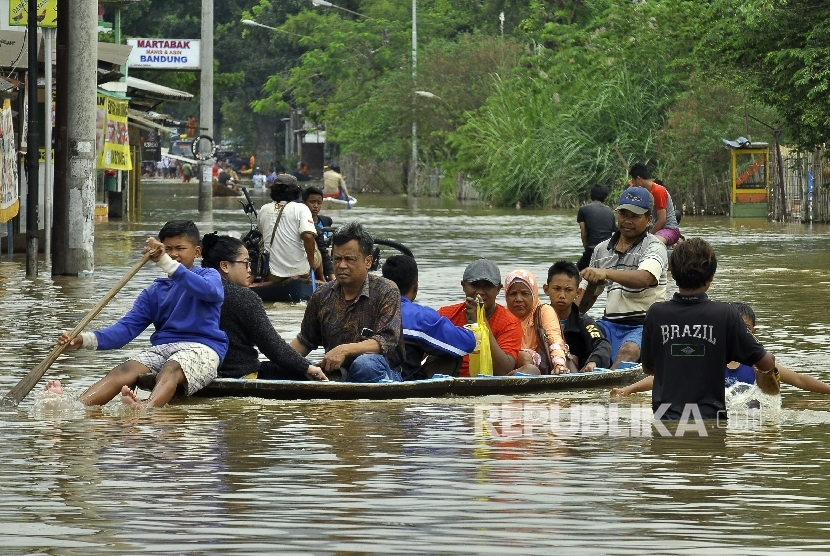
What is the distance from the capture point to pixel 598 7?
59156 mm

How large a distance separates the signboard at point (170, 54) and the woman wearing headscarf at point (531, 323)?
3560cm

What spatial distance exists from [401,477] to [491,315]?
3.40 meters

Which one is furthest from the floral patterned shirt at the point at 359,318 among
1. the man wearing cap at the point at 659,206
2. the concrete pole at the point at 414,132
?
the concrete pole at the point at 414,132

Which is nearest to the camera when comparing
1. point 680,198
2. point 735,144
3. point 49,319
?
point 49,319

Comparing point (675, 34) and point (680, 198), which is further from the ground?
point (675, 34)

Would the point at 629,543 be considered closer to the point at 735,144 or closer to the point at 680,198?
the point at 735,144

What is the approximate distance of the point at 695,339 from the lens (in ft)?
26.0

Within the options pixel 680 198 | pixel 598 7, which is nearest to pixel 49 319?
pixel 680 198

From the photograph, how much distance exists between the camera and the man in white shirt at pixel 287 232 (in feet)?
57.4

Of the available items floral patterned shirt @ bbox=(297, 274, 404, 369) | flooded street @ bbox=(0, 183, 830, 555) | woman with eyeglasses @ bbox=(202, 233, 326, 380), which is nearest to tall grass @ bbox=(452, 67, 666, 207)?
flooded street @ bbox=(0, 183, 830, 555)

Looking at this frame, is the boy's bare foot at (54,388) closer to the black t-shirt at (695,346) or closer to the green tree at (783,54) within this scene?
the black t-shirt at (695,346)

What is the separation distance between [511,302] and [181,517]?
5.00m

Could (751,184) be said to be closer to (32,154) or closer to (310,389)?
(32,154)

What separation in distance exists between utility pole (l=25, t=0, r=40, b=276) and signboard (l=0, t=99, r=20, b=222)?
31cm
